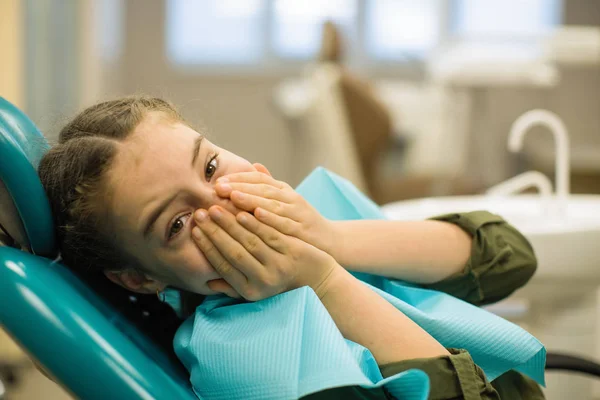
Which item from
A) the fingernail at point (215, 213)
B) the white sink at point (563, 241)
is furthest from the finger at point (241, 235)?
the white sink at point (563, 241)

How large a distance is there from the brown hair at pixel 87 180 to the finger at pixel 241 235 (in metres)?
0.14

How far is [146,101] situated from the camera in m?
1.01

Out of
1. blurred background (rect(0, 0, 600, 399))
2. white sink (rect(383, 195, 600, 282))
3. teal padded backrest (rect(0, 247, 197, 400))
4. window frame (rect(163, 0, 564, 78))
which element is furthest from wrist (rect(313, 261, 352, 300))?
window frame (rect(163, 0, 564, 78))

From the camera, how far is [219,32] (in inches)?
273

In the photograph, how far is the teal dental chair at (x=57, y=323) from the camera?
2.59ft

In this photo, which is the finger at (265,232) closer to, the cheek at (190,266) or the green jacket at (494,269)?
the cheek at (190,266)

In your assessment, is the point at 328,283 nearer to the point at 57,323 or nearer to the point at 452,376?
the point at 452,376

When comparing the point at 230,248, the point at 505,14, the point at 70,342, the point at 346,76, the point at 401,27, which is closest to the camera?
the point at 70,342

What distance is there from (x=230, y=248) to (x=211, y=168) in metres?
0.12

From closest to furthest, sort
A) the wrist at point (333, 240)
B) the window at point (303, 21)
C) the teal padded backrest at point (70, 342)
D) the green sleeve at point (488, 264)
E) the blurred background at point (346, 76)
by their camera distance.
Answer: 1. the teal padded backrest at point (70, 342)
2. the wrist at point (333, 240)
3. the green sleeve at point (488, 264)
4. the blurred background at point (346, 76)
5. the window at point (303, 21)

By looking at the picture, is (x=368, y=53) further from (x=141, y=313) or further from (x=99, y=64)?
(x=141, y=313)

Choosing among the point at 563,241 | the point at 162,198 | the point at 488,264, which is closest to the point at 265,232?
the point at 162,198

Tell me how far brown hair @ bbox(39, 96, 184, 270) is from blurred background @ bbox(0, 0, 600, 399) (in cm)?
10

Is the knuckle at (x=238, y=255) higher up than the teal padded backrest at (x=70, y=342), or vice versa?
the knuckle at (x=238, y=255)
